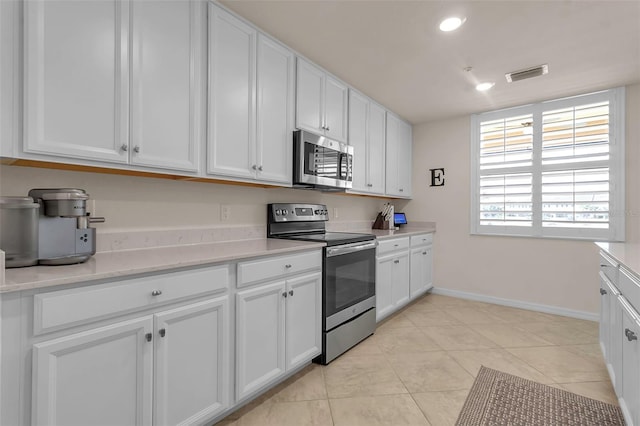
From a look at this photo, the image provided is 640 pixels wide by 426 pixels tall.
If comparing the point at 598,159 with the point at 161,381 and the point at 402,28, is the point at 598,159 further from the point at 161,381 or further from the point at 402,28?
the point at 161,381

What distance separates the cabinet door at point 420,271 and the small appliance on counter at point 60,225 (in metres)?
3.20

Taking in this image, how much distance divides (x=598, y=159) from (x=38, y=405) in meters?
4.63

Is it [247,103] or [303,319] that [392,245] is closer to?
[303,319]

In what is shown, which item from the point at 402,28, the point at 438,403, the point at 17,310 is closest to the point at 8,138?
the point at 17,310

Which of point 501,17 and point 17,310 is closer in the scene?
point 17,310

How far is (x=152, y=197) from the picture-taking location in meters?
1.96

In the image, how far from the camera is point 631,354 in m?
1.43

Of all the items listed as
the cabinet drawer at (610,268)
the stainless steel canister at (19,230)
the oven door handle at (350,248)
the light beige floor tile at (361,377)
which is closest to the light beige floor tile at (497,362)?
the light beige floor tile at (361,377)

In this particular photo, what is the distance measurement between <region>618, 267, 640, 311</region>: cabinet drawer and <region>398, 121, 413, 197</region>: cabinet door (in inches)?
106

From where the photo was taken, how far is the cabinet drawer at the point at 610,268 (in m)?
1.77

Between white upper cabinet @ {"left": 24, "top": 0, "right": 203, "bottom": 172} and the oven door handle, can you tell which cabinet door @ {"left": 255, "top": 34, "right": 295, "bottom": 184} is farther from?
the oven door handle

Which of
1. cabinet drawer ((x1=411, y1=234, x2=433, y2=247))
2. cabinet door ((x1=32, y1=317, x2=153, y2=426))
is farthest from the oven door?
cabinet door ((x1=32, y1=317, x2=153, y2=426))

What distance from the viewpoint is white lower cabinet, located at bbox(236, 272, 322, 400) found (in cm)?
174

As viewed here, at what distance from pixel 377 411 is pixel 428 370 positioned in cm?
67
